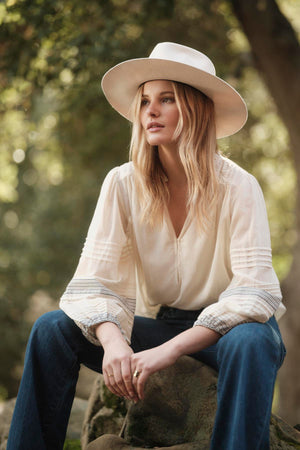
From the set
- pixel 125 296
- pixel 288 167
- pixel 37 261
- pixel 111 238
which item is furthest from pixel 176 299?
pixel 37 261

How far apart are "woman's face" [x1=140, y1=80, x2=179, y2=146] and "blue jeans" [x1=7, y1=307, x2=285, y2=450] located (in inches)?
36.4

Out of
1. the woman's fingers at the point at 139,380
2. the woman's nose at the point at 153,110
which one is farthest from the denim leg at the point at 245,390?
the woman's nose at the point at 153,110

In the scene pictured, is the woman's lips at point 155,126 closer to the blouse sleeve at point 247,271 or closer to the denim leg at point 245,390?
the blouse sleeve at point 247,271

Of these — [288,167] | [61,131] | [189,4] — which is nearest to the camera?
[189,4]

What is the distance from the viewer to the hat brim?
269 centimetres

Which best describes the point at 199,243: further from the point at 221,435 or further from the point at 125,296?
the point at 221,435

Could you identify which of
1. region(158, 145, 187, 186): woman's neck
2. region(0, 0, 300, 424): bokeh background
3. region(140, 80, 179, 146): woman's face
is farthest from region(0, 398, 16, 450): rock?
region(0, 0, 300, 424): bokeh background

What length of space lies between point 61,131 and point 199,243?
6.83 m

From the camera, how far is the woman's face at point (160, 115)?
271 centimetres

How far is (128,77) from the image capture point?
2859 millimetres

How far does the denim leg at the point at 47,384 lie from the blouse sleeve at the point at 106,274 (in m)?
0.10

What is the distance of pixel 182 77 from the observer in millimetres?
2713

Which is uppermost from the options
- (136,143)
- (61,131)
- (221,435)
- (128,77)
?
(61,131)

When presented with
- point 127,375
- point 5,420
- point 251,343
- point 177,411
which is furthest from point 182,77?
point 5,420
